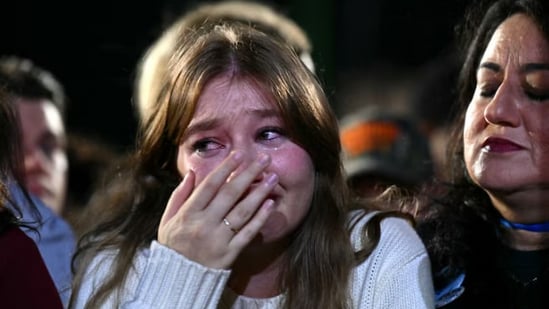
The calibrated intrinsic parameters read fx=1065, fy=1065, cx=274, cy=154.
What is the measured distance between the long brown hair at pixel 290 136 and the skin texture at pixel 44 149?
88cm

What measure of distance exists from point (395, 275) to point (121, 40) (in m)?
1.22

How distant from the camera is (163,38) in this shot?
9.46 ft

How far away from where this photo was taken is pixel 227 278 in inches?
77.5

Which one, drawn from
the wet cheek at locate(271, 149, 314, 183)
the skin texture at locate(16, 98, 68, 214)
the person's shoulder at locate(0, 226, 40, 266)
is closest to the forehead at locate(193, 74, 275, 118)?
the wet cheek at locate(271, 149, 314, 183)

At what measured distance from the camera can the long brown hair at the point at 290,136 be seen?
2.12 metres

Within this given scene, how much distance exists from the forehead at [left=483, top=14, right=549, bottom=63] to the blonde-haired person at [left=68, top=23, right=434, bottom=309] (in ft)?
1.19

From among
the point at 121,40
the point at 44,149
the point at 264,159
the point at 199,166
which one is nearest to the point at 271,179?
the point at 264,159

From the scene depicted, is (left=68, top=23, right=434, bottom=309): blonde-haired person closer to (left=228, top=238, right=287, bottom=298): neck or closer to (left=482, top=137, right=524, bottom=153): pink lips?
(left=228, top=238, right=287, bottom=298): neck

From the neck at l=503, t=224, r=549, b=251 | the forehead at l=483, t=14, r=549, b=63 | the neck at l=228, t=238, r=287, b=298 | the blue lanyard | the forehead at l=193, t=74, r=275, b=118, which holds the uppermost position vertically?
the forehead at l=483, t=14, r=549, b=63

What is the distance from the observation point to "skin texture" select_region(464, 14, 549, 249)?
2021 mm

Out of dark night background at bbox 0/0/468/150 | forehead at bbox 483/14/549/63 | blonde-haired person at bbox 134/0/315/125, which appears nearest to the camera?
forehead at bbox 483/14/549/63

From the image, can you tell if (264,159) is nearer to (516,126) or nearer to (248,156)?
(248,156)

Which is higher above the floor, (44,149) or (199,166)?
(199,166)

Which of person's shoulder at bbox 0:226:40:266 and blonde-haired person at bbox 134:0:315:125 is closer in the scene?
person's shoulder at bbox 0:226:40:266
